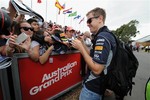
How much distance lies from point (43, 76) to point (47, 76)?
0.14 metres

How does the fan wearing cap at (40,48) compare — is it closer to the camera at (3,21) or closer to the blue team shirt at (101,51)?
the camera at (3,21)

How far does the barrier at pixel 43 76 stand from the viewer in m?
2.60

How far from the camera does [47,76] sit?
3.32 meters

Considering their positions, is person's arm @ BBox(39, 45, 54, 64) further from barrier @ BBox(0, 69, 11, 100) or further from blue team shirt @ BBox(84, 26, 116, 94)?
blue team shirt @ BBox(84, 26, 116, 94)

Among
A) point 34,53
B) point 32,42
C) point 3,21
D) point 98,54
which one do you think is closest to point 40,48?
point 32,42

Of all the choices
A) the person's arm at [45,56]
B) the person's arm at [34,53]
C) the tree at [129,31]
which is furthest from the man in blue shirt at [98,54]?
the tree at [129,31]

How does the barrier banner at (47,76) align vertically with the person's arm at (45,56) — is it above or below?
below

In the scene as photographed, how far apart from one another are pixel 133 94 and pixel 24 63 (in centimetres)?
359

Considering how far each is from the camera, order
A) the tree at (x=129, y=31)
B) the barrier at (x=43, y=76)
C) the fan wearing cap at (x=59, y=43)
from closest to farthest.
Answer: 1. the barrier at (x=43, y=76)
2. the fan wearing cap at (x=59, y=43)
3. the tree at (x=129, y=31)

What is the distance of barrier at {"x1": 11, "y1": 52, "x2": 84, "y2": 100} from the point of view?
2.60 metres

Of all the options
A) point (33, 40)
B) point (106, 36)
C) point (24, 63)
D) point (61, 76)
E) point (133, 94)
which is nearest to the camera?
point (106, 36)

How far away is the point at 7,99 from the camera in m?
2.38

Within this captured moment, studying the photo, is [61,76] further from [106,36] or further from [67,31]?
[106,36]

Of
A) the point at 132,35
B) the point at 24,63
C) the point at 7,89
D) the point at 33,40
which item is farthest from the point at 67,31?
the point at 132,35
